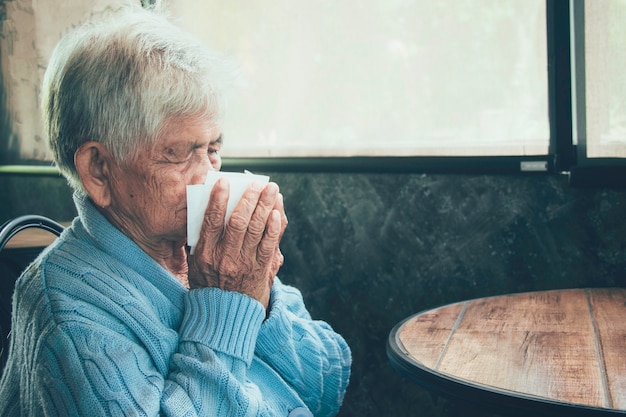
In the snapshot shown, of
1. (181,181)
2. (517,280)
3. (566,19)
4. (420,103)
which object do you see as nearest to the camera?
(181,181)

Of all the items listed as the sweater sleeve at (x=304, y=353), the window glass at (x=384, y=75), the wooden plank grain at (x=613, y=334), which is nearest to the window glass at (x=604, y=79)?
the window glass at (x=384, y=75)

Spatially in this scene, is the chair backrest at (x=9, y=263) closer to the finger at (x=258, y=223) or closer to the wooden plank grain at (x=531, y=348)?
the finger at (x=258, y=223)

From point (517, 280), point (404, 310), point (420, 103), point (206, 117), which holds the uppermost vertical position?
point (206, 117)

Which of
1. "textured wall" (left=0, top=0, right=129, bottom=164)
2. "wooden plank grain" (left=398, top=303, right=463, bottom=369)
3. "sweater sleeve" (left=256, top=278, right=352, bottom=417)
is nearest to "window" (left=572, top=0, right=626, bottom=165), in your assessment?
"wooden plank grain" (left=398, top=303, right=463, bottom=369)

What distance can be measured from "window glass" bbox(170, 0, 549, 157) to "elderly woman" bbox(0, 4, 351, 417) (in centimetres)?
91

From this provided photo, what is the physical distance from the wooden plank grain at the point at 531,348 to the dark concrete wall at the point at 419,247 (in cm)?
43

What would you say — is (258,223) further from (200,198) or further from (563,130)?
(563,130)

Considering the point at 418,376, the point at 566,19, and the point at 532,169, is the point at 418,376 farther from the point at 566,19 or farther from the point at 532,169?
the point at 566,19

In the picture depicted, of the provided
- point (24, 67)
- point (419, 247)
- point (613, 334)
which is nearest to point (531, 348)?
point (613, 334)

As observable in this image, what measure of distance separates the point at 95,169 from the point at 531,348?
100 centimetres

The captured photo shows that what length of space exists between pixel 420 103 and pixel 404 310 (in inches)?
32.8

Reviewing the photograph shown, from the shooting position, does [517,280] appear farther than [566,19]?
Yes

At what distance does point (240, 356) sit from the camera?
1.21 meters

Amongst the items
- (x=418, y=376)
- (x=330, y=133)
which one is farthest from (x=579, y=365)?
(x=330, y=133)
